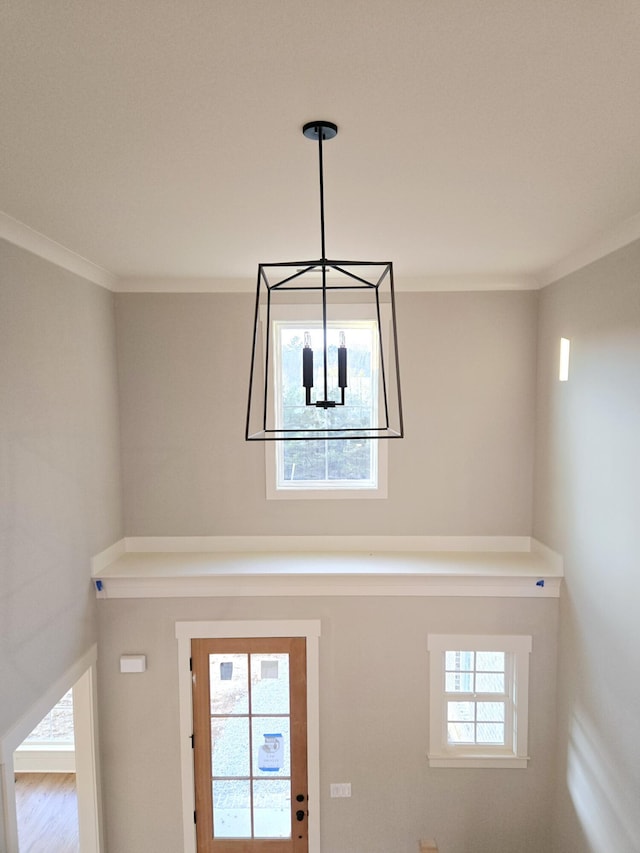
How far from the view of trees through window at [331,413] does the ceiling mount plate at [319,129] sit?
2.14 metres

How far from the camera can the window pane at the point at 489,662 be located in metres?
3.74

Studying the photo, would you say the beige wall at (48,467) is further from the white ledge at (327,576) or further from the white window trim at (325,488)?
the white window trim at (325,488)

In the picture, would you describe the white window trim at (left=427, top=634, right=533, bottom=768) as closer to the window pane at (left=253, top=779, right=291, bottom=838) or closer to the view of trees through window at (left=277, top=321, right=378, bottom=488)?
the window pane at (left=253, top=779, right=291, bottom=838)

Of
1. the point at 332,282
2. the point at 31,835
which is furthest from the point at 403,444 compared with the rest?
the point at 31,835

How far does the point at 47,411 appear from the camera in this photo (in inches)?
114

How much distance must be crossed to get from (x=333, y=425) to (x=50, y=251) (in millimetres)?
2156

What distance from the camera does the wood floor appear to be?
4.27 metres

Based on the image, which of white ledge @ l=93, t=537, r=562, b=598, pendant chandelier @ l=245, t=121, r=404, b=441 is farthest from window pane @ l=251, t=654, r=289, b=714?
pendant chandelier @ l=245, t=121, r=404, b=441

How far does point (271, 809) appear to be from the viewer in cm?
375

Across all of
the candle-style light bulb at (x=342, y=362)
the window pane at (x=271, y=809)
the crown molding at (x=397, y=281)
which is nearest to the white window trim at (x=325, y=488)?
the crown molding at (x=397, y=281)

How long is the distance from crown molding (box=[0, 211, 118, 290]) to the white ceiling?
8 cm

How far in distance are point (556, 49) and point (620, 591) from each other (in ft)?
8.41

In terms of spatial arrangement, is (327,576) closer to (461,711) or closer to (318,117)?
(461,711)

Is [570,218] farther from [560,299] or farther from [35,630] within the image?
[35,630]
